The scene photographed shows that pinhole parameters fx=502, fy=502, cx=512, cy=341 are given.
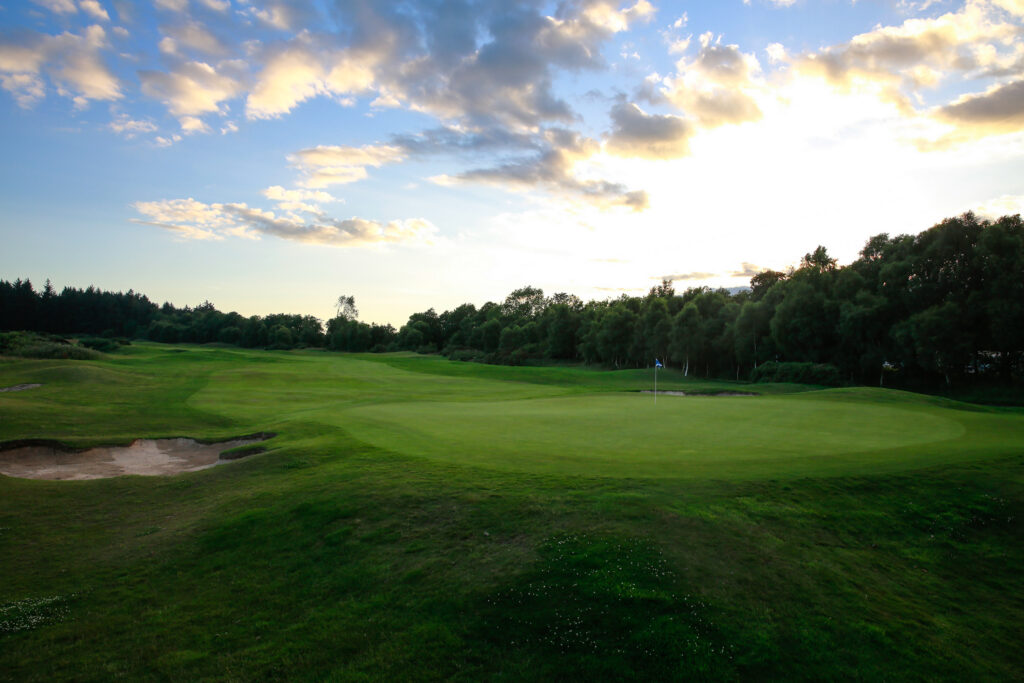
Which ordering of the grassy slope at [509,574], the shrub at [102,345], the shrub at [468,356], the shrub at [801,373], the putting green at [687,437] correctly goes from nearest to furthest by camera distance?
1. the grassy slope at [509,574]
2. the putting green at [687,437]
3. the shrub at [801,373]
4. the shrub at [102,345]
5. the shrub at [468,356]

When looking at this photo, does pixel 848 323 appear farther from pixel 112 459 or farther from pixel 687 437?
pixel 112 459

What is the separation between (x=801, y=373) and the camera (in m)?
50.6

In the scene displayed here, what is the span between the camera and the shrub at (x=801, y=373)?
48281mm

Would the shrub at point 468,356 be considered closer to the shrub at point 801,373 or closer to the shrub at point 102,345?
the shrub at point 102,345

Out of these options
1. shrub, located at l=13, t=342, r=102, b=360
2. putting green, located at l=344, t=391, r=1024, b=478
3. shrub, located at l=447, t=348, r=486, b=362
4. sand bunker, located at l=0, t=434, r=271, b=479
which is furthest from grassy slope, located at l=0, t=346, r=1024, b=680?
shrub, located at l=447, t=348, r=486, b=362

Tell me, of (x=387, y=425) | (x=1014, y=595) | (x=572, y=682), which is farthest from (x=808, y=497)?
(x=387, y=425)

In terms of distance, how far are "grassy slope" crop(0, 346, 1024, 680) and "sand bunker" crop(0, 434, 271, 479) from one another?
146 cm

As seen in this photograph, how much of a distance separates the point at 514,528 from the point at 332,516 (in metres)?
3.98

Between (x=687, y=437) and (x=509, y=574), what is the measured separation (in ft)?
35.0

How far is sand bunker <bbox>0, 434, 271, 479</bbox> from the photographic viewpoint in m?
15.4

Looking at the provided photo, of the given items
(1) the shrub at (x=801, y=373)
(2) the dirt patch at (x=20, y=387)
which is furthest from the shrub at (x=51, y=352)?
(1) the shrub at (x=801, y=373)

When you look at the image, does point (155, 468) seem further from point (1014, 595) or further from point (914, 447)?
point (914, 447)

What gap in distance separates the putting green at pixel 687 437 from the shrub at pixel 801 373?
25831mm

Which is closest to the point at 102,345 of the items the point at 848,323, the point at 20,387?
the point at 20,387
